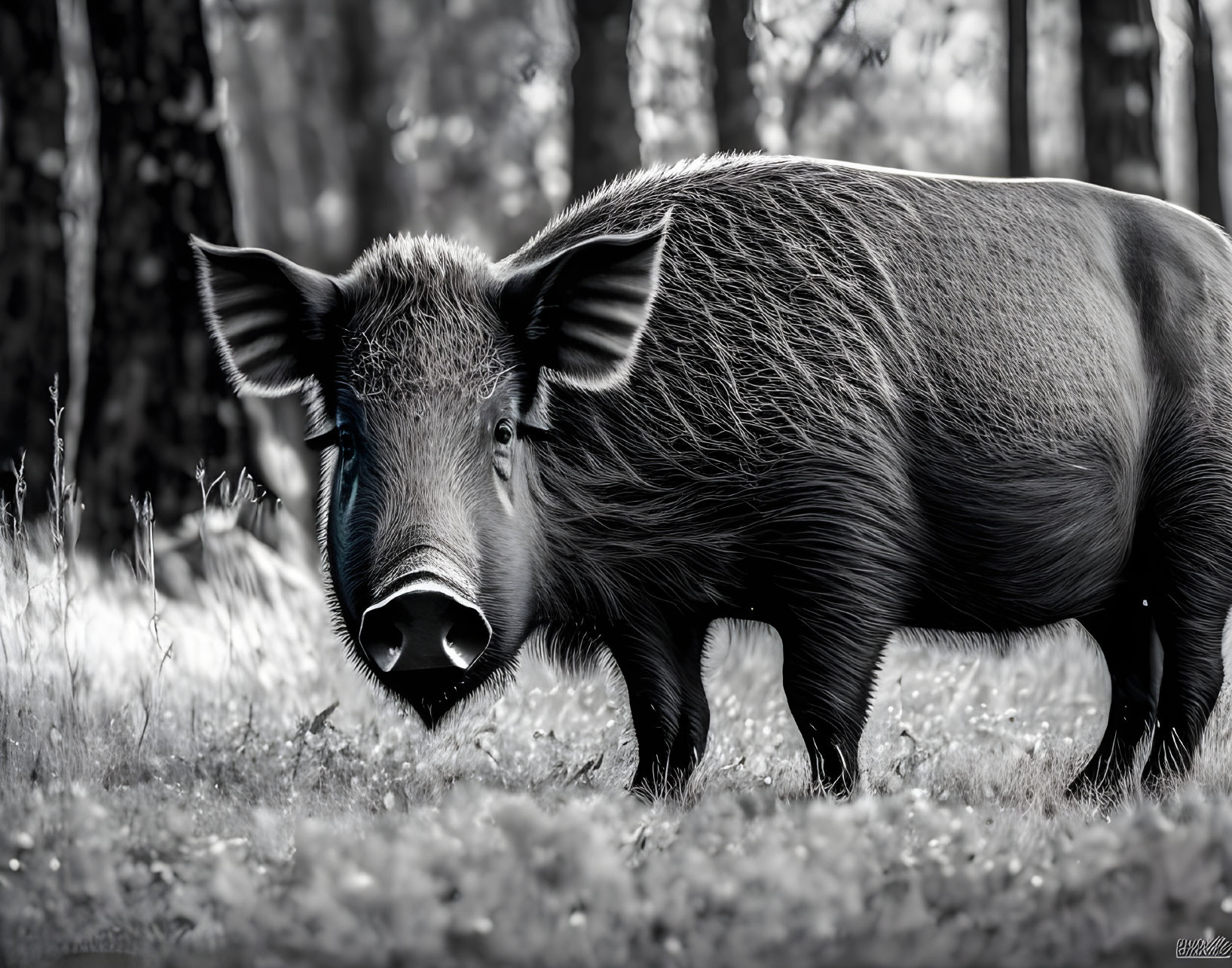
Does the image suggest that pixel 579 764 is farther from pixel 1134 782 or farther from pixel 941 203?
pixel 941 203

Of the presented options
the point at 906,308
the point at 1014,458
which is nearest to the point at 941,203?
the point at 906,308

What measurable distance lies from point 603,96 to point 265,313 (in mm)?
5245

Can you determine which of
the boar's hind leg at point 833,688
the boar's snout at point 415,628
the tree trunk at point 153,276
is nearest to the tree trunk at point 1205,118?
the tree trunk at point 153,276

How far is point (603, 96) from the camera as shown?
926 centimetres

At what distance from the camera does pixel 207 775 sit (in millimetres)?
4859

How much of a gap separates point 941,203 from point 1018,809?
2132mm

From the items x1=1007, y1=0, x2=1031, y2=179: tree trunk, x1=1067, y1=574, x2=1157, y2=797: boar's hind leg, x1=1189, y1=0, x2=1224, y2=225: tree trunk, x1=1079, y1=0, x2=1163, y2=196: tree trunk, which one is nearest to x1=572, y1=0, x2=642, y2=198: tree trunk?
x1=1079, y1=0, x2=1163, y2=196: tree trunk

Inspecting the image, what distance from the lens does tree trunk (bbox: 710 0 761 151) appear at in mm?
9992

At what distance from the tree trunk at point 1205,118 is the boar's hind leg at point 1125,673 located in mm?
7402

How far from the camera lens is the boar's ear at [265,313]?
4.38 m

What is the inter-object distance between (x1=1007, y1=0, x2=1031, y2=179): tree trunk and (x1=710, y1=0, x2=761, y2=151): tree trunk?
3.22m

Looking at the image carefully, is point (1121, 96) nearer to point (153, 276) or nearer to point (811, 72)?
point (811, 72)

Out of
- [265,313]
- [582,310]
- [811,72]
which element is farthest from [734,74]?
[265,313]

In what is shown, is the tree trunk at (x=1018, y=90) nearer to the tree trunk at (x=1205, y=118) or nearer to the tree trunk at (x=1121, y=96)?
the tree trunk at (x=1205, y=118)
